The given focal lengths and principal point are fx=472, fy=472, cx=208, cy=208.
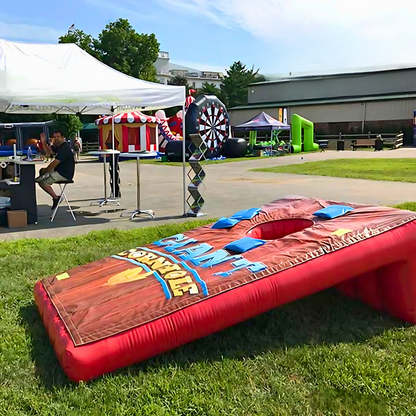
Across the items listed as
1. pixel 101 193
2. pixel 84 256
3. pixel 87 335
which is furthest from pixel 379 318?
pixel 101 193

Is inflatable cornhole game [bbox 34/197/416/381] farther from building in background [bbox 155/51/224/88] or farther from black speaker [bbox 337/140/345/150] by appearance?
building in background [bbox 155/51/224/88]

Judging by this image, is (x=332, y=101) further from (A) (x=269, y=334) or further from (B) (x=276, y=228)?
(A) (x=269, y=334)

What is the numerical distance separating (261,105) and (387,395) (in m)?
51.1

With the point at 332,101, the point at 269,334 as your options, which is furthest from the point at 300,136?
the point at 269,334

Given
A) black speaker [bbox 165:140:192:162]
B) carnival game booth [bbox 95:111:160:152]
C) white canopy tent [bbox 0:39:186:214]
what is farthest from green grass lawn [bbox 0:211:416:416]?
carnival game booth [bbox 95:111:160:152]

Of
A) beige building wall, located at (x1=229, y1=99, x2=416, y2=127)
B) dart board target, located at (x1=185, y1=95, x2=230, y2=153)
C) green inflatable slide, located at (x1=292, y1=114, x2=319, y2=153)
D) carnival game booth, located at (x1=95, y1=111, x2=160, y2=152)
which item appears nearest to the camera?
dart board target, located at (x1=185, y1=95, x2=230, y2=153)

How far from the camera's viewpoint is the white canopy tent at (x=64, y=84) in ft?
23.4

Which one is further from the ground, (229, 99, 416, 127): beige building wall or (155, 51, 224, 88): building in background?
(155, 51, 224, 88): building in background

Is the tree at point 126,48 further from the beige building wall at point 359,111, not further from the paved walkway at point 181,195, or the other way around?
the paved walkway at point 181,195

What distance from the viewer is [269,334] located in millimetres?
3607

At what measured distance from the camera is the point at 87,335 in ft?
9.85

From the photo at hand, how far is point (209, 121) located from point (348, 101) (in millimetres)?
24015

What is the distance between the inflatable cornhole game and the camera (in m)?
3.05

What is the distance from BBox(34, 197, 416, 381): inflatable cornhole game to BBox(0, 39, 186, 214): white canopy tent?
3.93m
